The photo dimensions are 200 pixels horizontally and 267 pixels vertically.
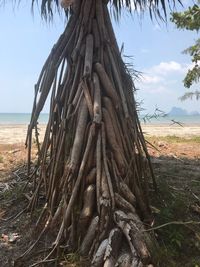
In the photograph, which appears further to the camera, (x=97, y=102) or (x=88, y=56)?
(x=88, y=56)

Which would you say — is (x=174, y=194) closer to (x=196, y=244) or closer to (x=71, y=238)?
(x=196, y=244)

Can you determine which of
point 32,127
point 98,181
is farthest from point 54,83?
point 98,181

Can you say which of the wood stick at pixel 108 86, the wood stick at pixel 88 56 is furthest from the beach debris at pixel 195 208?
the wood stick at pixel 88 56

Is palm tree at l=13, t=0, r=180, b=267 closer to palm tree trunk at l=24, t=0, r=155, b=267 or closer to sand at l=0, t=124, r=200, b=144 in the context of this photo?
palm tree trunk at l=24, t=0, r=155, b=267

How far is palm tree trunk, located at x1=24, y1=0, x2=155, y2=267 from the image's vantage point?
3814 mm

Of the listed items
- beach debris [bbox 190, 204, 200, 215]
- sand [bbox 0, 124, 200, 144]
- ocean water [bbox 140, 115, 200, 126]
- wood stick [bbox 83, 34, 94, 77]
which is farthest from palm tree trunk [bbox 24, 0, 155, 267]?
sand [bbox 0, 124, 200, 144]

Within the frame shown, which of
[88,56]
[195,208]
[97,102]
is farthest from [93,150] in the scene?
[195,208]

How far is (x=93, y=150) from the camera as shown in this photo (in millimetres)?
4223

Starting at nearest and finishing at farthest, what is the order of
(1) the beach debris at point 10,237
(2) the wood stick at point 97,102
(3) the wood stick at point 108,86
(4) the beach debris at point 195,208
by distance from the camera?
(2) the wood stick at point 97,102 → (1) the beach debris at point 10,237 → (3) the wood stick at point 108,86 → (4) the beach debris at point 195,208

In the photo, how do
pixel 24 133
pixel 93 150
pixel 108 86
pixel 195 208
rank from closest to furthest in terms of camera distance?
1. pixel 93 150
2. pixel 108 86
3. pixel 195 208
4. pixel 24 133

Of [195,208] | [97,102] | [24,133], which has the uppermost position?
[97,102]

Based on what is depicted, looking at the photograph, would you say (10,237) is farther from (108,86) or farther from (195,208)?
(195,208)

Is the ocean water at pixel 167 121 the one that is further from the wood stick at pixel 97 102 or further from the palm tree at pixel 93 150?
the wood stick at pixel 97 102

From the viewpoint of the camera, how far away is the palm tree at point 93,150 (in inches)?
150
